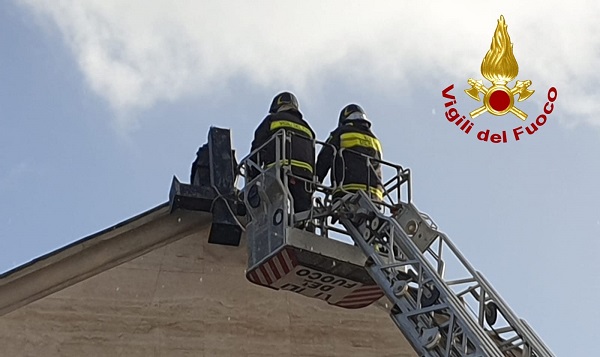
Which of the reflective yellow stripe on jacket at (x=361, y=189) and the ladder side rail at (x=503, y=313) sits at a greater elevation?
the reflective yellow stripe on jacket at (x=361, y=189)

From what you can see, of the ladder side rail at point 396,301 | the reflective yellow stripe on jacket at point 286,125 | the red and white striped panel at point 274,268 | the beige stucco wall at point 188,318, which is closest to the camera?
the ladder side rail at point 396,301

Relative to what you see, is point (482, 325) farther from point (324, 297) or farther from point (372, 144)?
point (372, 144)

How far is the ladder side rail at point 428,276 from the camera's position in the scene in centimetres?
817

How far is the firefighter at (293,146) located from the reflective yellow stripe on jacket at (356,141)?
391 millimetres

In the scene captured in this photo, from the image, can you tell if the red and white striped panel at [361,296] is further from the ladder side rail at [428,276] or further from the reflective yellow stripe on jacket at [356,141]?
the reflective yellow stripe on jacket at [356,141]

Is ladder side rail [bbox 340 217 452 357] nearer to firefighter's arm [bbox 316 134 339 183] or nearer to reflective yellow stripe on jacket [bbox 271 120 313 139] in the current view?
firefighter's arm [bbox 316 134 339 183]

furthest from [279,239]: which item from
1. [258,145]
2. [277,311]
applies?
[277,311]

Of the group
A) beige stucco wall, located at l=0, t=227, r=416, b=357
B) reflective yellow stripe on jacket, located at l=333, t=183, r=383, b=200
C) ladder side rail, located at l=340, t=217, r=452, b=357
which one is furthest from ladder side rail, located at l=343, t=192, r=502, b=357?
beige stucco wall, located at l=0, t=227, r=416, b=357

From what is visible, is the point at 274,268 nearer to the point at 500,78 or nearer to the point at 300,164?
the point at 300,164

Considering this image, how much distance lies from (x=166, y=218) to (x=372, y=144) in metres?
2.58

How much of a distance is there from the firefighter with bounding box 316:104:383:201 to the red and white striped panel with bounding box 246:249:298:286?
1080mm

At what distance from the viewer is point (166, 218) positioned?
11828mm

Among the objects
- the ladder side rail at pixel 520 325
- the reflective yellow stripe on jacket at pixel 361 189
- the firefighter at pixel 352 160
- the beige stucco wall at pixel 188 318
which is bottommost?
the ladder side rail at pixel 520 325

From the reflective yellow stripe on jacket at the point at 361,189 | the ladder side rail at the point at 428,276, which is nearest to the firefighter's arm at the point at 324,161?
the reflective yellow stripe on jacket at the point at 361,189
